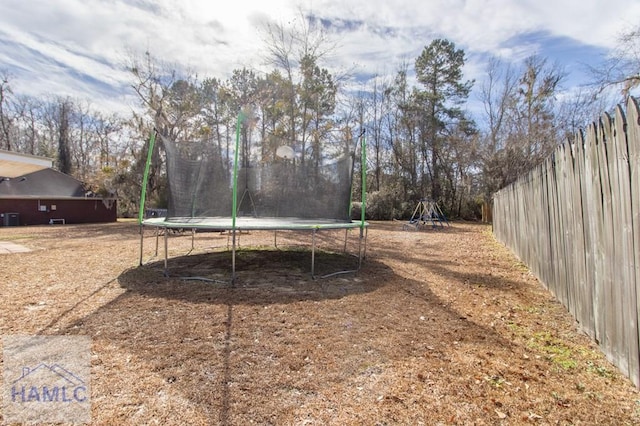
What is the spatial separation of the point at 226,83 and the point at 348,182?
1390cm

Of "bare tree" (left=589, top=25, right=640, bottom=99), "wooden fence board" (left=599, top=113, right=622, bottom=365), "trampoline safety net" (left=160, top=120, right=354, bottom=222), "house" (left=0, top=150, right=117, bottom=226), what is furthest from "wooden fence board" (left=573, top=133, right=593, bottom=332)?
"house" (left=0, top=150, right=117, bottom=226)

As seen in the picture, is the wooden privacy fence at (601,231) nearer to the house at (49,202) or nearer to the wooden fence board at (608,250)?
the wooden fence board at (608,250)

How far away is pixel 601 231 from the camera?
190 cm

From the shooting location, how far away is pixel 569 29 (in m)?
8.87

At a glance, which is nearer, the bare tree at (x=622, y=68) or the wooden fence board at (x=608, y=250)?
the wooden fence board at (x=608, y=250)

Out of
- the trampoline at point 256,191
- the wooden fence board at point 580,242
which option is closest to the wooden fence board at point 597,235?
the wooden fence board at point 580,242

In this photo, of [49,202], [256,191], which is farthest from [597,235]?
[49,202]

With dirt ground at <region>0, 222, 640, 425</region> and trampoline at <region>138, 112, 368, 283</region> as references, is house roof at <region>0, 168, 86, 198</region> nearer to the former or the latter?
trampoline at <region>138, 112, 368, 283</region>

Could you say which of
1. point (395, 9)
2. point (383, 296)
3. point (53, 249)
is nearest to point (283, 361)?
point (383, 296)

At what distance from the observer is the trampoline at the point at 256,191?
13.5ft

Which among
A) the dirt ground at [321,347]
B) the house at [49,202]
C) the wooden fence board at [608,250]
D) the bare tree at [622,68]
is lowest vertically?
the dirt ground at [321,347]

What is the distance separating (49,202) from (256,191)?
13565mm

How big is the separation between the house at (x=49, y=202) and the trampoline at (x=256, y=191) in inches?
462

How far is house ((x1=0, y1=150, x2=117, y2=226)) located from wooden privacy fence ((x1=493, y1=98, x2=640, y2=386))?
16.3 m
